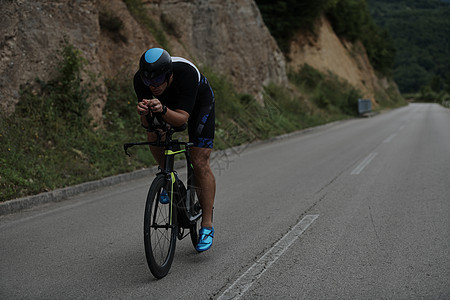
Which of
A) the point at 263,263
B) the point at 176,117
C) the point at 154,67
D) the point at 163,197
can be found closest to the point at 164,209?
the point at 163,197

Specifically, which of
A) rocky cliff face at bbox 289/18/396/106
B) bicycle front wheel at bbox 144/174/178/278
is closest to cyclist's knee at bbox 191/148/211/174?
bicycle front wheel at bbox 144/174/178/278

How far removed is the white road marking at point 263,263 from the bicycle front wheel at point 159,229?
0.63 m

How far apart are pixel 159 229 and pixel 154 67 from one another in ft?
4.55

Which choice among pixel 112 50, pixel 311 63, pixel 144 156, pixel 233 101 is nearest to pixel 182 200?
pixel 144 156

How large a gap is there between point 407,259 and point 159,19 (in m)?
17.1

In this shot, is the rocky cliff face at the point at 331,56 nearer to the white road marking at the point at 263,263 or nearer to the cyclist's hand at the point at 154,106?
the white road marking at the point at 263,263

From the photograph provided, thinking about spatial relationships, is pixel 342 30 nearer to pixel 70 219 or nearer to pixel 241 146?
pixel 241 146

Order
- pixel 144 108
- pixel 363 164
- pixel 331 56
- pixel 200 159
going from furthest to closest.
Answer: pixel 331 56 → pixel 363 164 → pixel 200 159 → pixel 144 108

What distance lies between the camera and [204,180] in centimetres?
441

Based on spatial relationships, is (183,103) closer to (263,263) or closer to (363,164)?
(263,263)

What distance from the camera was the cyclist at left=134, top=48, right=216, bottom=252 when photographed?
3.67m

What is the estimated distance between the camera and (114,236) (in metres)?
5.27

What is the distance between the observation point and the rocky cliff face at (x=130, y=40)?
9.95 metres

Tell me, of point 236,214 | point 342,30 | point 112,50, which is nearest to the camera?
point 236,214
